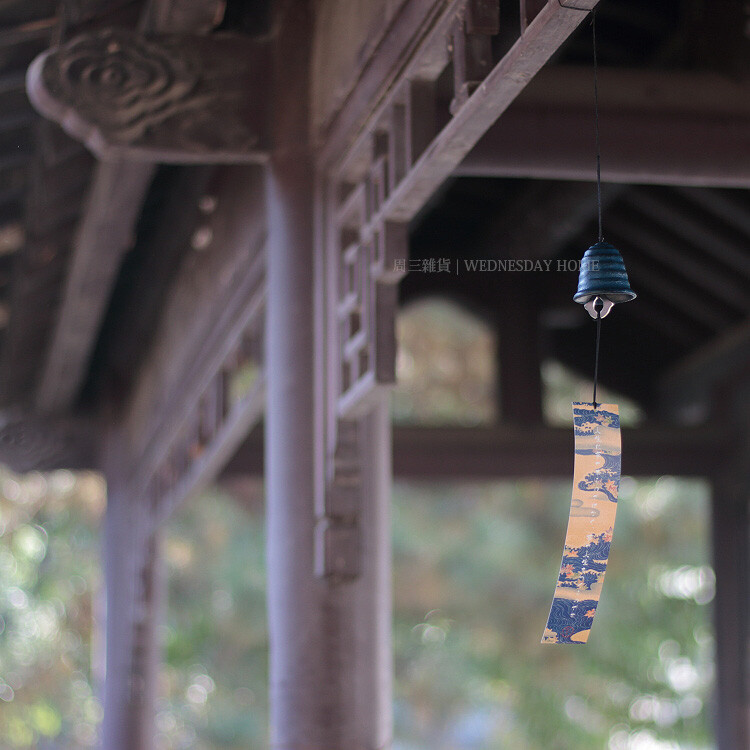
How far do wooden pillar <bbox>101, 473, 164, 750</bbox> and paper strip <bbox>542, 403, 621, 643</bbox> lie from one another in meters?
5.06

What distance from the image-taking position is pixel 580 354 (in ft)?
23.6

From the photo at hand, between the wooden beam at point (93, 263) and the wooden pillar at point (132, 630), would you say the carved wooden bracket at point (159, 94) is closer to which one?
the wooden beam at point (93, 263)

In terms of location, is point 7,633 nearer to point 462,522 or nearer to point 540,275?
point 462,522

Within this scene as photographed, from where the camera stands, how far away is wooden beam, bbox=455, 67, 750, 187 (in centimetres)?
277

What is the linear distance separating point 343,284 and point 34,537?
13.2 metres

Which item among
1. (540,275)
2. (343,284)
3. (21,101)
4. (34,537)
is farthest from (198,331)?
(34,537)

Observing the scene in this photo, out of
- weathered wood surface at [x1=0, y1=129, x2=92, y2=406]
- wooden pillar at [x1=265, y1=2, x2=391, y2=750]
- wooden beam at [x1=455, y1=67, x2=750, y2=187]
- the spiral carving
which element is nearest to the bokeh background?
weathered wood surface at [x1=0, y1=129, x2=92, y2=406]

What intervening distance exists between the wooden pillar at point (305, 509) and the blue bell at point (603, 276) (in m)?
1.00

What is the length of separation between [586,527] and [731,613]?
16.5 feet

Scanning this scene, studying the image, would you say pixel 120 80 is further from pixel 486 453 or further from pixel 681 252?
pixel 681 252

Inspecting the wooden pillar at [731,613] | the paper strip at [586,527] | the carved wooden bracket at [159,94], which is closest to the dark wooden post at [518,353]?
the wooden pillar at [731,613]

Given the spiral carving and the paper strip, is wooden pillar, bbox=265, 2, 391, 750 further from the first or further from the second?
the paper strip

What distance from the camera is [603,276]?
5.73 feet

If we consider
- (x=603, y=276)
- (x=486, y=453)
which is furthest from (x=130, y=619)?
(x=603, y=276)
